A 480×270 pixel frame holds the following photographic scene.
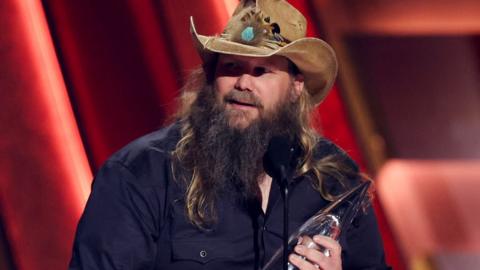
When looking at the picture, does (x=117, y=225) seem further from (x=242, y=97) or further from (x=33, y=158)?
(x=33, y=158)

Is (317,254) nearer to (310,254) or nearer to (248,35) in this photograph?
(310,254)

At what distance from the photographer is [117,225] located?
1.92m


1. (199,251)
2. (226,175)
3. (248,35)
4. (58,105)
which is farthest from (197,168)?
(58,105)

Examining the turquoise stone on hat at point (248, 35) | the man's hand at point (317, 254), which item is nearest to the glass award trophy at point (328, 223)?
the man's hand at point (317, 254)

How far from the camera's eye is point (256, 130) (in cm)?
207

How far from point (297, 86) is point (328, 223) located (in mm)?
489

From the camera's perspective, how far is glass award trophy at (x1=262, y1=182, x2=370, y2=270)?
6.05 feet

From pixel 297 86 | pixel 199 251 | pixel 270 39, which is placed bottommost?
pixel 199 251

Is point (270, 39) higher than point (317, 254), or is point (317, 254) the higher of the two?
point (270, 39)

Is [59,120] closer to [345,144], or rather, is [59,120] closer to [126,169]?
[126,169]

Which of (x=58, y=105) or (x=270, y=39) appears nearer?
(x=270, y=39)

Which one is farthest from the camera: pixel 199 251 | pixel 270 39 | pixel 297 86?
pixel 297 86

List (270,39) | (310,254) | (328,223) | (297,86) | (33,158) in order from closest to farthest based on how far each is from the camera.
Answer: (310,254)
(328,223)
(270,39)
(297,86)
(33,158)

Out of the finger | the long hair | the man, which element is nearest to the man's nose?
the man
